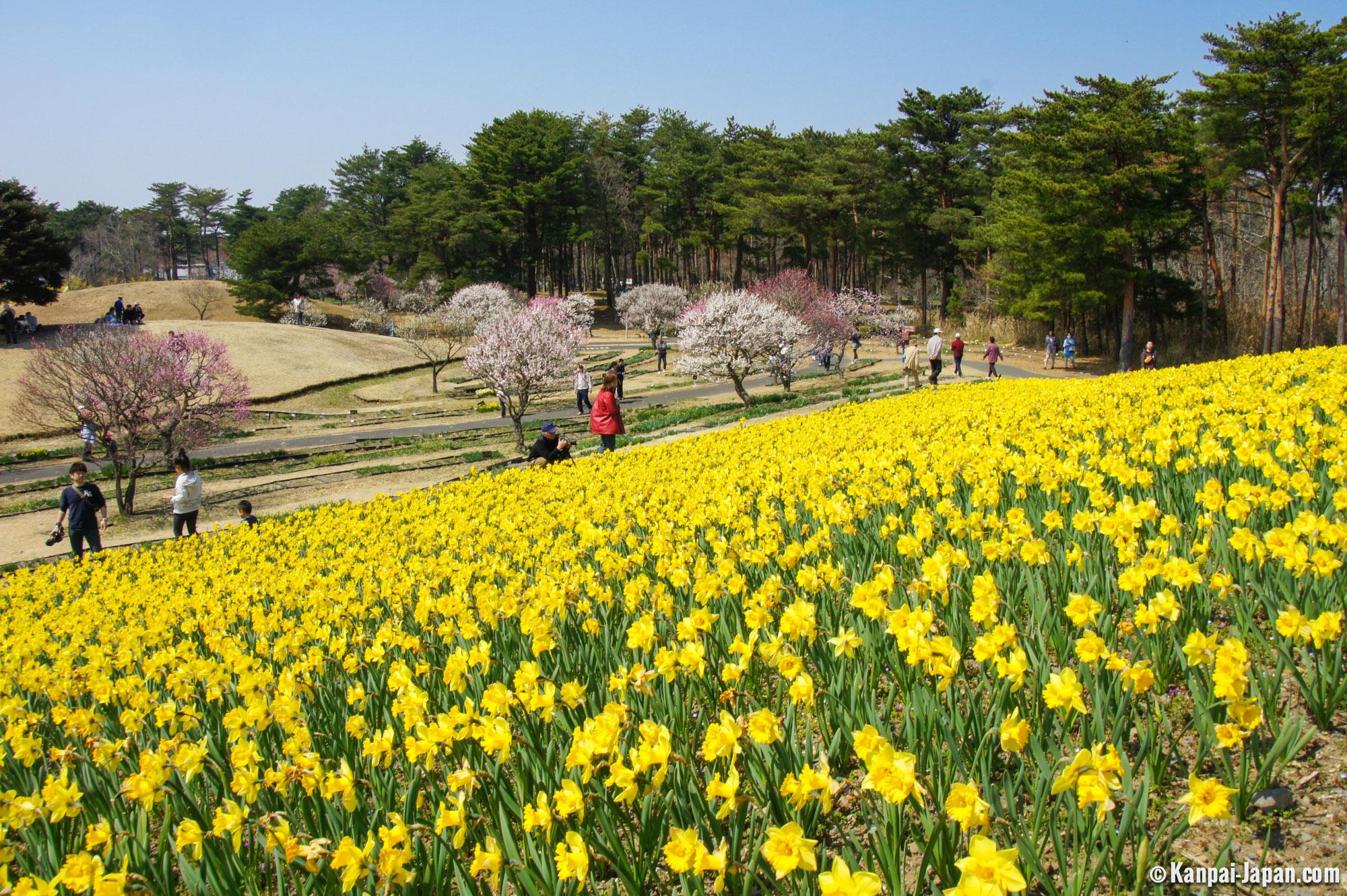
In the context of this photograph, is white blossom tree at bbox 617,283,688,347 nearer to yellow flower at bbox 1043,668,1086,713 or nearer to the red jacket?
the red jacket

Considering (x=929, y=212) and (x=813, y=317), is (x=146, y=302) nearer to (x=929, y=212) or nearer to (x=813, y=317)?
(x=813, y=317)

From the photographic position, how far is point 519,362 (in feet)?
75.2

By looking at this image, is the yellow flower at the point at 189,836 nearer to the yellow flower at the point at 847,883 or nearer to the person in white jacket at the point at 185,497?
the yellow flower at the point at 847,883

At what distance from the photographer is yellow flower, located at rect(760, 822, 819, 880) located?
1737 millimetres

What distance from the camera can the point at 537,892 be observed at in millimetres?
2336

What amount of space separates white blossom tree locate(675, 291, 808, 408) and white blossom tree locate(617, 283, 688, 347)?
89.5ft

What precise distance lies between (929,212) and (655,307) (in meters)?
19.2

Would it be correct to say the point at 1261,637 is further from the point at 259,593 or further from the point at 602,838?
the point at 259,593

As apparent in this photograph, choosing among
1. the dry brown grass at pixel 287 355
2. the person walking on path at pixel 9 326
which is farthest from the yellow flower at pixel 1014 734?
the person walking on path at pixel 9 326

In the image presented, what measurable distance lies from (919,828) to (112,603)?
7.79 meters

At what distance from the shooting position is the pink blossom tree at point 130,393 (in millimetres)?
18297

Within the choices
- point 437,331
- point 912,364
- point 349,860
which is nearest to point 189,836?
point 349,860

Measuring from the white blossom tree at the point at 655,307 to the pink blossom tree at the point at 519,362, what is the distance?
101 ft

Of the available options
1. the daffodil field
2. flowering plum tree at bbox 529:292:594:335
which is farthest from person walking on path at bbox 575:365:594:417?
the daffodil field
